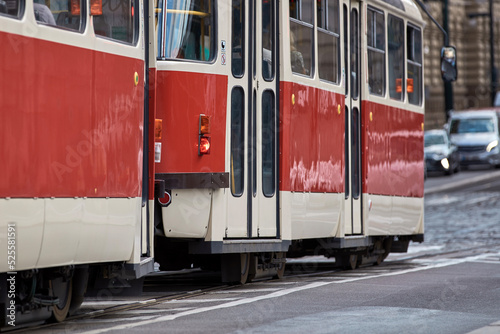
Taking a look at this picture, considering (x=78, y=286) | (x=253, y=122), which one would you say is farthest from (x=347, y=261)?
(x=78, y=286)

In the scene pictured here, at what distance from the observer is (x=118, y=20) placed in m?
9.52

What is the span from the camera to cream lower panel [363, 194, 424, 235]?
15375 mm

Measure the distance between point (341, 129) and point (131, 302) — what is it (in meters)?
4.06

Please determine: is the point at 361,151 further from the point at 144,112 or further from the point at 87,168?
the point at 87,168

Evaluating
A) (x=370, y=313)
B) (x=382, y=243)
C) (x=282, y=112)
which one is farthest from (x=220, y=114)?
(x=382, y=243)

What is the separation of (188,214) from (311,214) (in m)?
2.43

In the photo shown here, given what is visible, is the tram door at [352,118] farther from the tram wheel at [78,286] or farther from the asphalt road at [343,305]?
the tram wheel at [78,286]

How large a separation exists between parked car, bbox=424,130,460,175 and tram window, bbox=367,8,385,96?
87.0 feet

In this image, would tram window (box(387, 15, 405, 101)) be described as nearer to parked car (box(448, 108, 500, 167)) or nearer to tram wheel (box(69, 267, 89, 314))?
tram wheel (box(69, 267, 89, 314))

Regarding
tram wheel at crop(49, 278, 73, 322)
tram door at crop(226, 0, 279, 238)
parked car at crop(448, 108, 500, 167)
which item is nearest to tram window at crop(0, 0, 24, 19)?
tram wheel at crop(49, 278, 73, 322)

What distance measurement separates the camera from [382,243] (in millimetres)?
16719

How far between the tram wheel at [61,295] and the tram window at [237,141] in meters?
2.68

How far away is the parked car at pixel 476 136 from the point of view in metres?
45.2

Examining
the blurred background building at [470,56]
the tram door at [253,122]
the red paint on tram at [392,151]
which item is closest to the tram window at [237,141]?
the tram door at [253,122]
